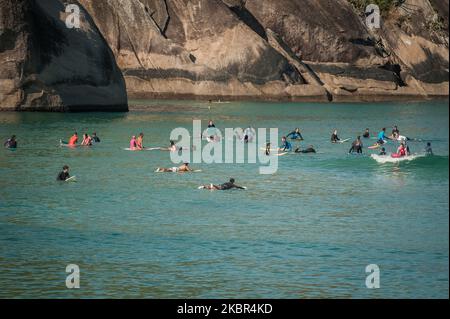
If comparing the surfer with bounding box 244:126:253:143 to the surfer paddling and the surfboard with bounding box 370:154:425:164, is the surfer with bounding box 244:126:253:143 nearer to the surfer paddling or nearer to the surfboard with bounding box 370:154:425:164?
the surfboard with bounding box 370:154:425:164

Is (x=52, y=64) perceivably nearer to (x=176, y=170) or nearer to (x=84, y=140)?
(x=84, y=140)

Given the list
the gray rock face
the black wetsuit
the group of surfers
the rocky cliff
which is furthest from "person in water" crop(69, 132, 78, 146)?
the rocky cliff

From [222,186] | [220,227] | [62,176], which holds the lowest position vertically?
[220,227]

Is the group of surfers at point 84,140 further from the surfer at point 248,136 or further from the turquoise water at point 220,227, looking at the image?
the surfer at point 248,136

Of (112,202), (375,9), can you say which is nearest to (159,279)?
(112,202)

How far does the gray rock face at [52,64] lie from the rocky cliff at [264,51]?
48.1 feet

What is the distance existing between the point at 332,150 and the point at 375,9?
3642 inches

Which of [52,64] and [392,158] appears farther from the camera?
[52,64]

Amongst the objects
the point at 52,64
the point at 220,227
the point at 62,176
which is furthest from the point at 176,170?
the point at 52,64

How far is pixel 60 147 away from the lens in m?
53.5

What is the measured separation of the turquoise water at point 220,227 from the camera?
74.4 feet

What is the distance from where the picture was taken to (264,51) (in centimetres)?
11556

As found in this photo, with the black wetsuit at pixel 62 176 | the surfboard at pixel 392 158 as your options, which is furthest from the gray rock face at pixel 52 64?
the black wetsuit at pixel 62 176

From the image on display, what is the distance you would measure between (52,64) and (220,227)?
160 ft
